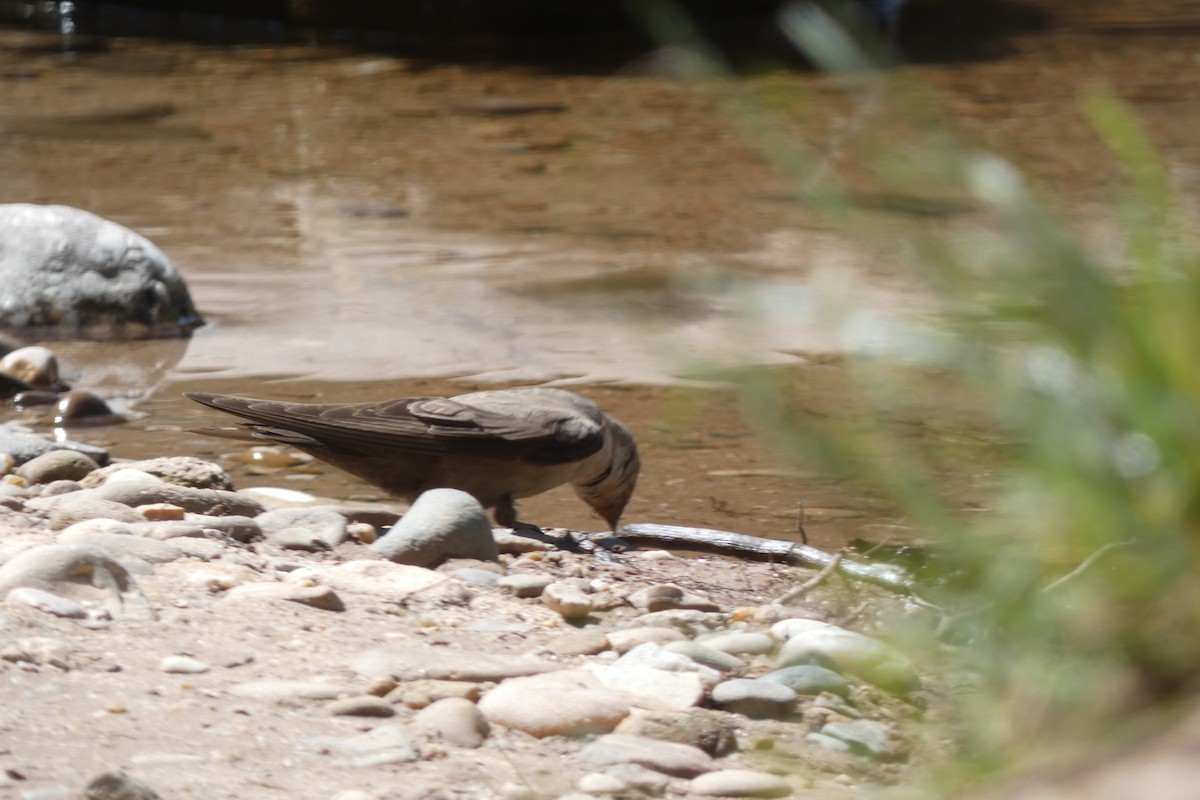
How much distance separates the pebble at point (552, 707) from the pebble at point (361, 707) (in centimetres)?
18

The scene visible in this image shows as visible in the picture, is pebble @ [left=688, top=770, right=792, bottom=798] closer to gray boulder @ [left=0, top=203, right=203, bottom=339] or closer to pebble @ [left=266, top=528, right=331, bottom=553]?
A: pebble @ [left=266, top=528, right=331, bottom=553]

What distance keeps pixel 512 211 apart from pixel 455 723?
758cm

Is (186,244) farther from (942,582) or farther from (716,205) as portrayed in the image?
(942,582)

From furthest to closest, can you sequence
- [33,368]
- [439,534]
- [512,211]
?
[512,211] < [33,368] < [439,534]

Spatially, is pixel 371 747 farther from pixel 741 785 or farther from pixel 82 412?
pixel 82 412

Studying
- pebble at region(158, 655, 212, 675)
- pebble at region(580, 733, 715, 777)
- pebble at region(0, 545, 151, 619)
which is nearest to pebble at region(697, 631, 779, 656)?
pebble at region(580, 733, 715, 777)

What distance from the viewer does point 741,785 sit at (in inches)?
99.0

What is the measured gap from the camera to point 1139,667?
159 centimetres

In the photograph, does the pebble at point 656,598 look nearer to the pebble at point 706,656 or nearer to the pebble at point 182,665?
the pebble at point 706,656

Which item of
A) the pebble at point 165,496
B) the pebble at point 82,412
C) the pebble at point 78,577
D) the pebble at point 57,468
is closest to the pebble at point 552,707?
the pebble at point 78,577

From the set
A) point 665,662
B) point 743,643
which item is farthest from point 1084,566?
point 743,643

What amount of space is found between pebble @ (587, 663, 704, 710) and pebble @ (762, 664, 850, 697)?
0.54 feet

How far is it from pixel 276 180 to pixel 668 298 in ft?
13.1

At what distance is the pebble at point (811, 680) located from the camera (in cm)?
299
